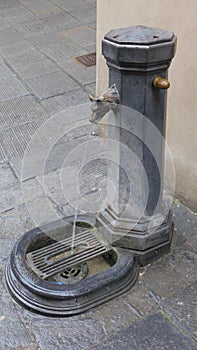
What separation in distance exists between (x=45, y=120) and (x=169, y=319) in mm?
2734

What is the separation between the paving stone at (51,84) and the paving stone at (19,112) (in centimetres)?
17

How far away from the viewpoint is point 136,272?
2885 mm

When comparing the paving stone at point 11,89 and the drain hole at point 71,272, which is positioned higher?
the drain hole at point 71,272

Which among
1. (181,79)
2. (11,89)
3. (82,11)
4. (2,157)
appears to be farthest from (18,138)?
(82,11)

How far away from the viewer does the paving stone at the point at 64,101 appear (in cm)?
502

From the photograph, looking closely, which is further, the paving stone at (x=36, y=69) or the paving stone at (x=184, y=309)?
the paving stone at (x=36, y=69)

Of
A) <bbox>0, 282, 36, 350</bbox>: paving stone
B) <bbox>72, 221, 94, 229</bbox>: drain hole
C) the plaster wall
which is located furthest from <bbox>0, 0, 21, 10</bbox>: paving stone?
<bbox>0, 282, 36, 350</bbox>: paving stone

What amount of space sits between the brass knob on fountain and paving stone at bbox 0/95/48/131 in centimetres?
250

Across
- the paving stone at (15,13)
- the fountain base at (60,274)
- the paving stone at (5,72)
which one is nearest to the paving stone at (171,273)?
the fountain base at (60,274)

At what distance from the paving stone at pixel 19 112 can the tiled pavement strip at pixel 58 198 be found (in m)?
0.01

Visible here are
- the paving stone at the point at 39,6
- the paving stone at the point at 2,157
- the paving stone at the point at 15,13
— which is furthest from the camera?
the paving stone at the point at 39,6

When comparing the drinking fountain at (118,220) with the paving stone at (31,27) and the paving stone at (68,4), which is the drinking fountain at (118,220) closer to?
the paving stone at (31,27)

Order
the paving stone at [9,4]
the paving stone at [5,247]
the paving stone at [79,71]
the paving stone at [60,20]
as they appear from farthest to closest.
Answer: the paving stone at [9,4] < the paving stone at [60,20] < the paving stone at [79,71] < the paving stone at [5,247]

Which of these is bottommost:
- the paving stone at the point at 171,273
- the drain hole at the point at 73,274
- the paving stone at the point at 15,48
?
the paving stone at the point at 15,48
